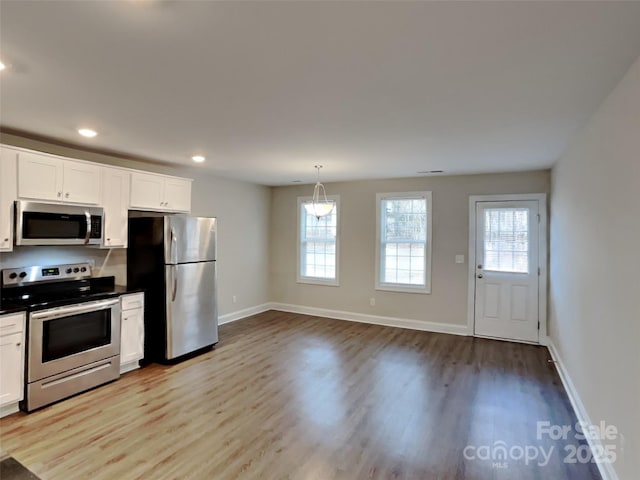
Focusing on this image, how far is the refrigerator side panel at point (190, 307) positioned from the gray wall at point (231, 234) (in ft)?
2.60

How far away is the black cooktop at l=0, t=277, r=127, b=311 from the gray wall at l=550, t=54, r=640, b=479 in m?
4.19

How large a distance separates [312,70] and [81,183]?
2.86m

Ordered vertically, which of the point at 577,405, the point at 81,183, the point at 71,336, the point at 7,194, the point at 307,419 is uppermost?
the point at 81,183

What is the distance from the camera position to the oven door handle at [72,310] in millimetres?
3143

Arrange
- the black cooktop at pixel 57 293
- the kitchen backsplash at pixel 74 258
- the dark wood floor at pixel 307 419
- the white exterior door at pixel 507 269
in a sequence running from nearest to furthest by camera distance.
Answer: the dark wood floor at pixel 307 419, the black cooktop at pixel 57 293, the kitchen backsplash at pixel 74 258, the white exterior door at pixel 507 269

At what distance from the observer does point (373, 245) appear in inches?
245

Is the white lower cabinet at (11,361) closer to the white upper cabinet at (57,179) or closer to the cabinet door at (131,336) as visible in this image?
the cabinet door at (131,336)

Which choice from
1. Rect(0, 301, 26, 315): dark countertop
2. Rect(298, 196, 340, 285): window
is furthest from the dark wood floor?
Rect(298, 196, 340, 285): window

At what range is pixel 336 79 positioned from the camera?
7.13 feet

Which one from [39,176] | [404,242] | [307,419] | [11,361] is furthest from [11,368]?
[404,242]

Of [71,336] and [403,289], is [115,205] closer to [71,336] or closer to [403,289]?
[71,336]

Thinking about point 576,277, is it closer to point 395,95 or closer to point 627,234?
point 627,234

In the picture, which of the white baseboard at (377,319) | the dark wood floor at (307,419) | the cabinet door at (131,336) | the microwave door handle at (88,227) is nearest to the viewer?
the dark wood floor at (307,419)

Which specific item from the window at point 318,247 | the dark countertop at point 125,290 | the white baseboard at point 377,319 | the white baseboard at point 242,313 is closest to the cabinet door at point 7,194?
the dark countertop at point 125,290
